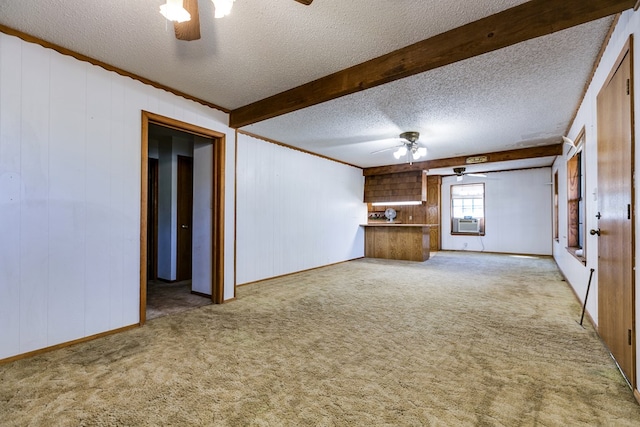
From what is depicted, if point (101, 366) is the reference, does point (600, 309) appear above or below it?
above

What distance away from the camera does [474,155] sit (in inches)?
256

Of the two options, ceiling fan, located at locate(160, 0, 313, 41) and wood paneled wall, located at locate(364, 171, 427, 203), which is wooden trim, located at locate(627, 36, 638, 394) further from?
wood paneled wall, located at locate(364, 171, 427, 203)

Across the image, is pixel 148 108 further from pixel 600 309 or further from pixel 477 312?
pixel 600 309

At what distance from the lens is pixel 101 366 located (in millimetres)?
2170

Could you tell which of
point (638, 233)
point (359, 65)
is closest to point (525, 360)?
point (638, 233)

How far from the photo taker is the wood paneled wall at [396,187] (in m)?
7.62

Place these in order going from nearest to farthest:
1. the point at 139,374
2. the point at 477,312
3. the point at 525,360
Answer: the point at 139,374, the point at 525,360, the point at 477,312

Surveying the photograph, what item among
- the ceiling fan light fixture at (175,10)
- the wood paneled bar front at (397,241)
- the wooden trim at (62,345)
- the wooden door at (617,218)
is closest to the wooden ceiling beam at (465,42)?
the wooden door at (617,218)

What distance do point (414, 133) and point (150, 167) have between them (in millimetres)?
4594

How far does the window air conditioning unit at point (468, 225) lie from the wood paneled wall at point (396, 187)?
2312 millimetres

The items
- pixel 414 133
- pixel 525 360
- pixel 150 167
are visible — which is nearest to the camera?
pixel 525 360

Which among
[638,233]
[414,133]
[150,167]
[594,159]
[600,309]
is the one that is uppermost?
[414,133]

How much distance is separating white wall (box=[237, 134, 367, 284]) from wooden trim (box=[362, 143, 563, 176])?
31.6 inches

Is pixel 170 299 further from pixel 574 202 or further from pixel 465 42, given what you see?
pixel 574 202
